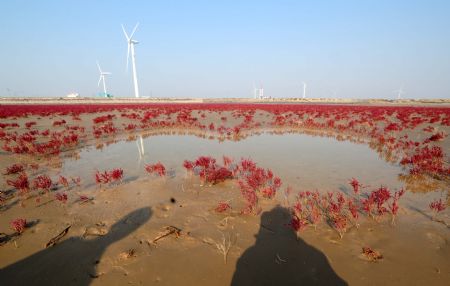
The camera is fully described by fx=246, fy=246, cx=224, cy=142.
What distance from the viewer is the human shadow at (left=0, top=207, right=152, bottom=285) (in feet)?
11.8

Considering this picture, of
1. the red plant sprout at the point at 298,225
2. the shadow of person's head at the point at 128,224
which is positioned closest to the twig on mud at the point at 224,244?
the red plant sprout at the point at 298,225

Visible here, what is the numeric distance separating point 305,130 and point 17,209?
16414mm

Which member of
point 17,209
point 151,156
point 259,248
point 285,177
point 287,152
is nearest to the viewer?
point 259,248

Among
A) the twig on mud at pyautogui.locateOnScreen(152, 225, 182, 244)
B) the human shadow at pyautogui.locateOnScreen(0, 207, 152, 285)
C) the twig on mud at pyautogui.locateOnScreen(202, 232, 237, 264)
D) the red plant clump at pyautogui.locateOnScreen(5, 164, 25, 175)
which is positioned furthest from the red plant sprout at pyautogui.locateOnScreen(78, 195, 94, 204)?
the red plant clump at pyautogui.locateOnScreen(5, 164, 25, 175)

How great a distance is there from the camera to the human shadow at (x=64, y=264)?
3605 millimetres

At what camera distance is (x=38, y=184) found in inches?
254

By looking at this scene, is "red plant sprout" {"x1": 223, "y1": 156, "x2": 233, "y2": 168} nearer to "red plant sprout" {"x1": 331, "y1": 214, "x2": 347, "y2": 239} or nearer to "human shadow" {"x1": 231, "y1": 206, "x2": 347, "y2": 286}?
"human shadow" {"x1": 231, "y1": 206, "x2": 347, "y2": 286}

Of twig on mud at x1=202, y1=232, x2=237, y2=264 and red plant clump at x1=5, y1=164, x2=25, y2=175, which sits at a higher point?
red plant clump at x1=5, y1=164, x2=25, y2=175

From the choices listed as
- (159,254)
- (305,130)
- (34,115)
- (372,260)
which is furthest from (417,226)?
(34,115)

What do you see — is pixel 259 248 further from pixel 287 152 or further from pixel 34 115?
pixel 34 115

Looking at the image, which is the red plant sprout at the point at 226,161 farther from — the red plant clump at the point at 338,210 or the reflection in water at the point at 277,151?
the red plant clump at the point at 338,210

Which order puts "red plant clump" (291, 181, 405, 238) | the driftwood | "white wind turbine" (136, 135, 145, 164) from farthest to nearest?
"white wind turbine" (136, 135, 145, 164) → "red plant clump" (291, 181, 405, 238) → the driftwood

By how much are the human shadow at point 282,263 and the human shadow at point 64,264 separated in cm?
229

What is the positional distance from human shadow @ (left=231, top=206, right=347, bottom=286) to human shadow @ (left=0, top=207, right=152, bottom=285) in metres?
2.29
